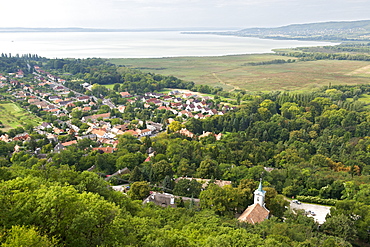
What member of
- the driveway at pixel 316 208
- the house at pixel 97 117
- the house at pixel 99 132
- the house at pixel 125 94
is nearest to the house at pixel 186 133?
the house at pixel 99 132

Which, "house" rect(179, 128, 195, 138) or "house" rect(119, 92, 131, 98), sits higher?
"house" rect(119, 92, 131, 98)

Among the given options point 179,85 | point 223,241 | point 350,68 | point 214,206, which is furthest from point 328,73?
point 223,241

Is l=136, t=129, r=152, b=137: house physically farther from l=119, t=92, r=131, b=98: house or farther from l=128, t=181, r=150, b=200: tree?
l=119, t=92, r=131, b=98: house

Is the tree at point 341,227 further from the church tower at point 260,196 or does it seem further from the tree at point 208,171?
the tree at point 208,171

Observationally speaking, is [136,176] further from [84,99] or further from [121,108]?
[84,99]

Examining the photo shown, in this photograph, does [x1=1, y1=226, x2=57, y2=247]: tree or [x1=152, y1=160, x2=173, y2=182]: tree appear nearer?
[x1=1, y1=226, x2=57, y2=247]: tree

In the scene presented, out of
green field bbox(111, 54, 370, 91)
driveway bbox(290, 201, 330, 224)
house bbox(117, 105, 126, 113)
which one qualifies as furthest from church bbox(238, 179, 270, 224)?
green field bbox(111, 54, 370, 91)

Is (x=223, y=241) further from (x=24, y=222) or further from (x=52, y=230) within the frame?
(x=24, y=222)
